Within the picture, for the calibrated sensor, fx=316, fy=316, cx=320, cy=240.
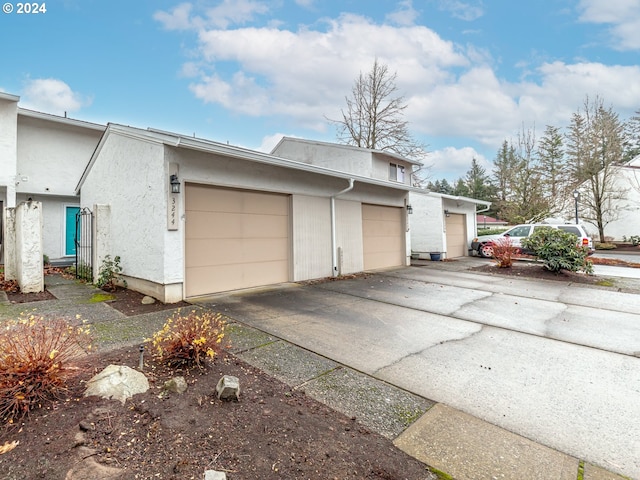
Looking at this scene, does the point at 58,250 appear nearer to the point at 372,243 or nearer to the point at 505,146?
the point at 372,243

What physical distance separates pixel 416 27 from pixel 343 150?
6.03m

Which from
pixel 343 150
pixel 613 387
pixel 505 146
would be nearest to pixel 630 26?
pixel 343 150

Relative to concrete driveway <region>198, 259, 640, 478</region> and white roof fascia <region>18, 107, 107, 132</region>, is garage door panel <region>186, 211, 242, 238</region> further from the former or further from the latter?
white roof fascia <region>18, 107, 107, 132</region>

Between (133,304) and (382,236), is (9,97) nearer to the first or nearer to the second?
(133,304)

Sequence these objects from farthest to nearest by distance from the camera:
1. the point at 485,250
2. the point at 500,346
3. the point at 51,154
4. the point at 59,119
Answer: the point at 485,250
the point at 51,154
the point at 59,119
the point at 500,346

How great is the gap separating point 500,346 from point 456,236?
12.6m

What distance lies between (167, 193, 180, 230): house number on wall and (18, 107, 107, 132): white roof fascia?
770 cm

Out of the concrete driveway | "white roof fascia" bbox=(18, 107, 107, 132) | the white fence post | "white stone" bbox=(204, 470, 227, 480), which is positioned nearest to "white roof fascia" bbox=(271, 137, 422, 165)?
"white roof fascia" bbox=(18, 107, 107, 132)

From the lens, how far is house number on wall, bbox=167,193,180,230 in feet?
18.6

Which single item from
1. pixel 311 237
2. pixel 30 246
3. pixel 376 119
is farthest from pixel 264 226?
pixel 376 119

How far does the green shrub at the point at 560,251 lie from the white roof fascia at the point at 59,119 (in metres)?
14.9

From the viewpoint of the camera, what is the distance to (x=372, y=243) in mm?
10805

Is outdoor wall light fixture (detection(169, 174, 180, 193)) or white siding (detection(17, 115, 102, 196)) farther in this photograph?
white siding (detection(17, 115, 102, 196))

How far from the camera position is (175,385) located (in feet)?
8.25
